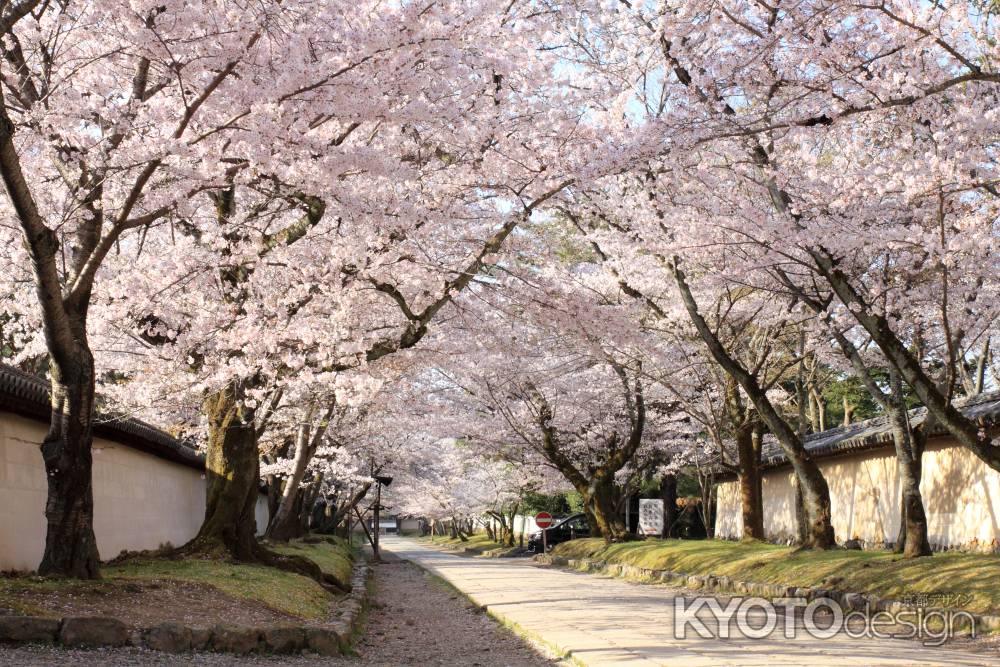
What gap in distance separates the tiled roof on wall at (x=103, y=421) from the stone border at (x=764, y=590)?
10.2 meters

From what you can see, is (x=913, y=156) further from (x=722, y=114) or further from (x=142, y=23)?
(x=142, y=23)

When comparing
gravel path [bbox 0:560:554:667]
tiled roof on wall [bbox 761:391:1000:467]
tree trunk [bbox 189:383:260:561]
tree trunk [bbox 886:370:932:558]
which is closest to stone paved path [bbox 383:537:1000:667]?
gravel path [bbox 0:560:554:667]

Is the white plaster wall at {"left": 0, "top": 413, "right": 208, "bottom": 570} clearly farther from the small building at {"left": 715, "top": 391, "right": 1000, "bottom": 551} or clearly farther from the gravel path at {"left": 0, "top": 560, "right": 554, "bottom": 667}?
the small building at {"left": 715, "top": 391, "right": 1000, "bottom": 551}

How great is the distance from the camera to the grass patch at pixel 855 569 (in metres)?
10.9

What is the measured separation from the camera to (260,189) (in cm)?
1061

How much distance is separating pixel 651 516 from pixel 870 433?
1600 centimetres

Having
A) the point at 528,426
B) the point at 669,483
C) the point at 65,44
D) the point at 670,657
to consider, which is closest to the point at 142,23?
the point at 65,44

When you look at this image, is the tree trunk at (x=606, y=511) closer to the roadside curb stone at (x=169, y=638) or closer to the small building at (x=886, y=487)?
the small building at (x=886, y=487)

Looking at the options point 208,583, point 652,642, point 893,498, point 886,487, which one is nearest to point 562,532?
point 886,487

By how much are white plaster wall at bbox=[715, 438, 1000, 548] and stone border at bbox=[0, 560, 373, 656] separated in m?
13.2

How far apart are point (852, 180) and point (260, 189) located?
7.24 meters

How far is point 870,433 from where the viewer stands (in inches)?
822

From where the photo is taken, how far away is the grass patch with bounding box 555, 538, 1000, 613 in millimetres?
10938

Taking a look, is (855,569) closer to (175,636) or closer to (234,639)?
(234,639)
